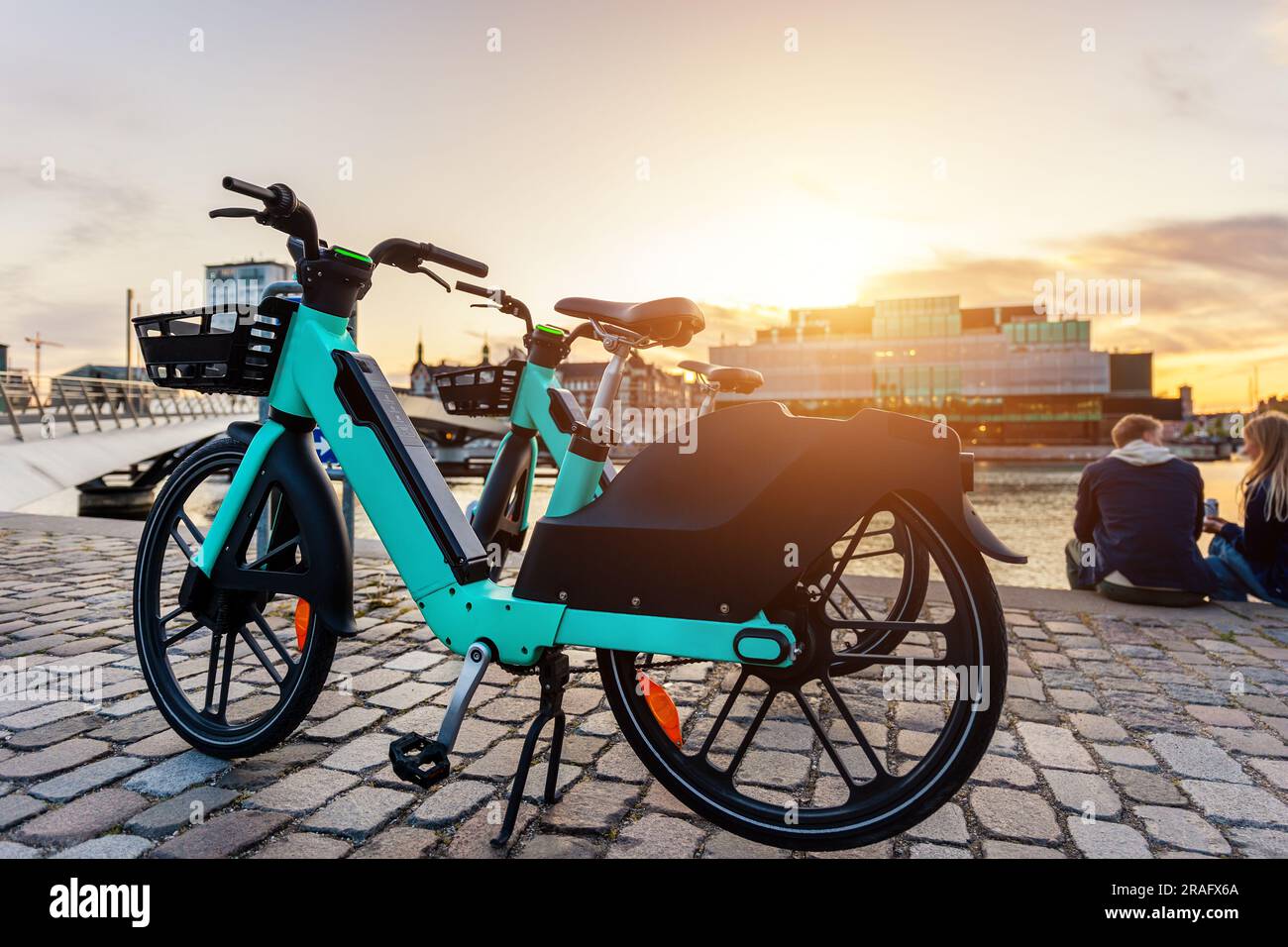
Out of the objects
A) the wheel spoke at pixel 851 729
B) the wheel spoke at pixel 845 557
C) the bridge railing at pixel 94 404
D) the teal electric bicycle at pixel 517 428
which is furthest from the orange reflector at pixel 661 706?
the bridge railing at pixel 94 404

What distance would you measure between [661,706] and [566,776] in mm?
515

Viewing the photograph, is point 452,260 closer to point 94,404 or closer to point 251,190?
point 251,190

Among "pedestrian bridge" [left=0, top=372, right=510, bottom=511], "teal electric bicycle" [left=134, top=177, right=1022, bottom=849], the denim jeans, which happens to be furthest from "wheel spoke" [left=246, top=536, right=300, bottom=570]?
"pedestrian bridge" [left=0, top=372, right=510, bottom=511]

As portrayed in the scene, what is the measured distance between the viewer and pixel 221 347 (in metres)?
2.59

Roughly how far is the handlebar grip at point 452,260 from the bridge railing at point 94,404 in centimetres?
1804

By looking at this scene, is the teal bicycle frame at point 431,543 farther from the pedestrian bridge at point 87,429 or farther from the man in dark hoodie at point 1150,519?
the pedestrian bridge at point 87,429

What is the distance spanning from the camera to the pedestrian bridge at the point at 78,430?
19.9 meters

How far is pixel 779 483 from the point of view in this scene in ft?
6.77

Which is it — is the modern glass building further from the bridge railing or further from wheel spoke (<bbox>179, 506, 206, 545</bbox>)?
wheel spoke (<bbox>179, 506, 206, 545</bbox>)

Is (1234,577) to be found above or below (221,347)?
below

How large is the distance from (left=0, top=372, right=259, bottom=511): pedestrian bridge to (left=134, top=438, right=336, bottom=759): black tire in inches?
674

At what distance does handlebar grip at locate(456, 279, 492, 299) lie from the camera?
368cm

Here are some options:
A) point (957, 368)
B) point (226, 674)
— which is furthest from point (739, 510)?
point (957, 368)
